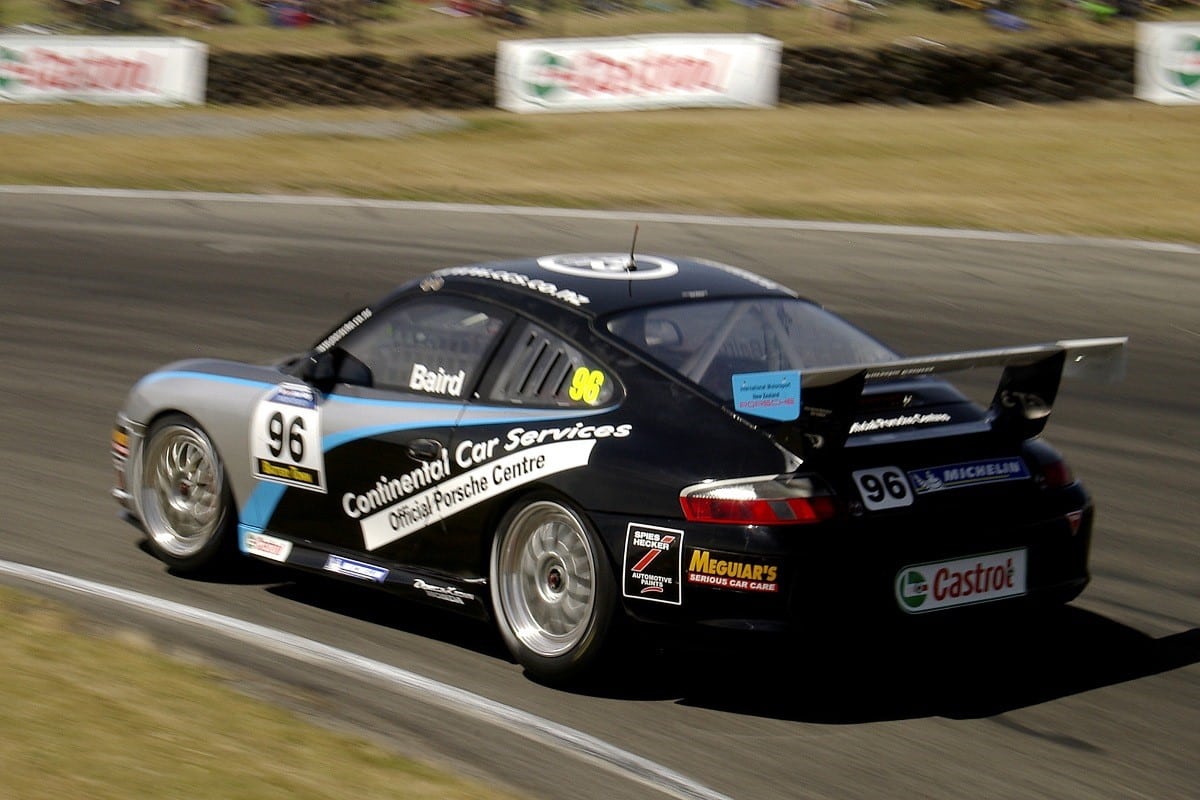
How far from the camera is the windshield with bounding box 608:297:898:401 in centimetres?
532

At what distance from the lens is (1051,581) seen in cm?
519

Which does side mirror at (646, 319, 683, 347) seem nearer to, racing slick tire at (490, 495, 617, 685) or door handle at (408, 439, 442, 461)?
racing slick tire at (490, 495, 617, 685)

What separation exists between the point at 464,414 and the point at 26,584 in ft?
6.82

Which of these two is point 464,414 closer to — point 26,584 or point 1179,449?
point 26,584

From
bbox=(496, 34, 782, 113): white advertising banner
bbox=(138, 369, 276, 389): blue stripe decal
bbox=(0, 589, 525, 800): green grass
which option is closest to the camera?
bbox=(0, 589, 525, 800): green grass

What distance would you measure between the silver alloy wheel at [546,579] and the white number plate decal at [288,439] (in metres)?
0.98

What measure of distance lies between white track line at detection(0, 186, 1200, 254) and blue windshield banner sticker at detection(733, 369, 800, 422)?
34.5ft

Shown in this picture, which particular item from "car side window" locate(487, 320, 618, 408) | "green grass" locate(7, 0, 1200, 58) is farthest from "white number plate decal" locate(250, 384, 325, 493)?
"green grass" locate(7, 0, 1200, 58)

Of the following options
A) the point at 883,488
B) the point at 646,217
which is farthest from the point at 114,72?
the point at 883,488

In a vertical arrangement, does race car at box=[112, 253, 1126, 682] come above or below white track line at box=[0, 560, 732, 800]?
above

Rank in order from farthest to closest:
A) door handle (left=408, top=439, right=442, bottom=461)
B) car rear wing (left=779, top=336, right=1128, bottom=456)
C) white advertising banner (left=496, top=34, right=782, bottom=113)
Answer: white advertising banner (left=496, top=34, right=782, bottom=113) → door handle (left=408, top=439, right=442, bottom=461) → car rear wing (left=779, top=336, right=1128, bottom=456)

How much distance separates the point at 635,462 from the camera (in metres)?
4.98

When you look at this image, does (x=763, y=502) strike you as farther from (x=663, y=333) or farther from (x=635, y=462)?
(x=663, y=333)

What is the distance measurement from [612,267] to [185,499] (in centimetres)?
210
